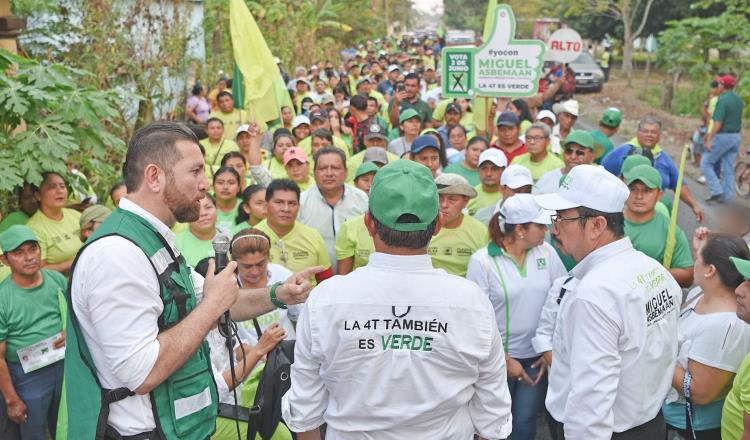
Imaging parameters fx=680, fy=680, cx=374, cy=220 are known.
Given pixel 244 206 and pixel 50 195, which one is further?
pixel 244 206

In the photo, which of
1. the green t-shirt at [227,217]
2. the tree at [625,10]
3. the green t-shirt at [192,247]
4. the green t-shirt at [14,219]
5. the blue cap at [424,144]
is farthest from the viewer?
the tree at [625,10]

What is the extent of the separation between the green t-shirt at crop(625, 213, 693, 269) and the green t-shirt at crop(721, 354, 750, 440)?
1786 mm

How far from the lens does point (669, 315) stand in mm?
3051

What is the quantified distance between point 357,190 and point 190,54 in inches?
281

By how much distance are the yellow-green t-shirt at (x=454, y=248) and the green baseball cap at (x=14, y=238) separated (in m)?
2.73

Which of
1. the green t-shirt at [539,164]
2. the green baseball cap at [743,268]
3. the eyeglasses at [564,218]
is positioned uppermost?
the eyeglasses at [564,218]

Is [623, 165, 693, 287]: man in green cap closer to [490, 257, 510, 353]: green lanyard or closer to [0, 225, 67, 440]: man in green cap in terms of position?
[490, 257, 510, 353]: green lanyard

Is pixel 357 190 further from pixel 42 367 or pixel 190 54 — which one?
pixel 190 54

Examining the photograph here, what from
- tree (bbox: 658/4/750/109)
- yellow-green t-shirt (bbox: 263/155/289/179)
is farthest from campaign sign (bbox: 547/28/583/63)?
yellow-green t-shirt (bbox: 263/155/289/179)

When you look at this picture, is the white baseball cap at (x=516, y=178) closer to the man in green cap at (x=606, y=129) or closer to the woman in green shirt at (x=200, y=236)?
the woman in green shirt at (x=200, y=236)

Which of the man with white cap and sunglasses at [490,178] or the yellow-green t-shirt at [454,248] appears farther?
the man with white cap and sunglasses at [490,178]

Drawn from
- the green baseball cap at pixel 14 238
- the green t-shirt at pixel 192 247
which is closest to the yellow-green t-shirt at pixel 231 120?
the green t-shirt at pixel 192 247

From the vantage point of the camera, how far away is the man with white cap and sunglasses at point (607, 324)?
2.83 metres

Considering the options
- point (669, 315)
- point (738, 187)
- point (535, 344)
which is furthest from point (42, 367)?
point (738, 187)
